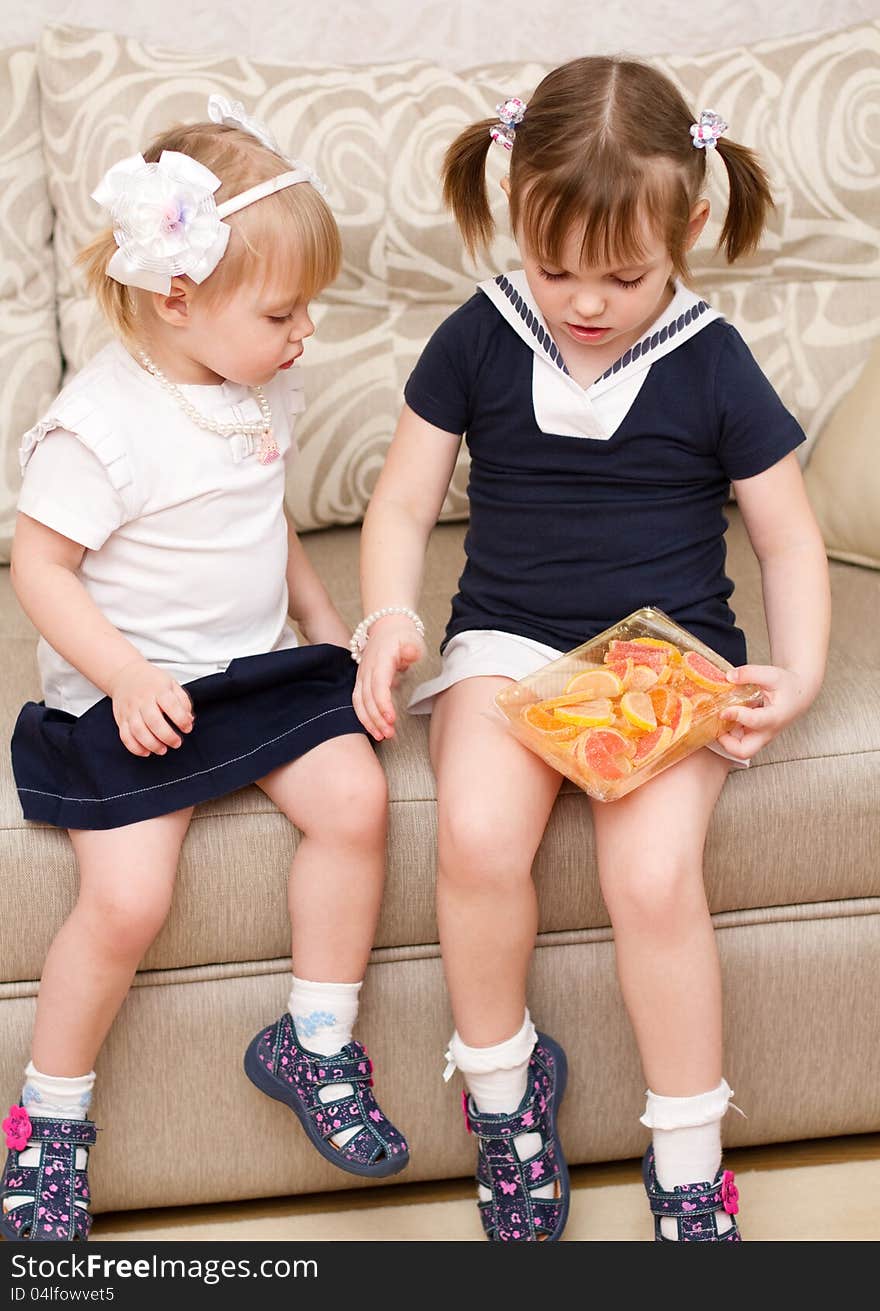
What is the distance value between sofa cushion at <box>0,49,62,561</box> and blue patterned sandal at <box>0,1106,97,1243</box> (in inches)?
32.9

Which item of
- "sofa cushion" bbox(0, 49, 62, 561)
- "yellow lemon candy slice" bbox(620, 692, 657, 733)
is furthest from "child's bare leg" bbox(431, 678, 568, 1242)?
"sofa cushion" bbox(0, 49, 62, 561)

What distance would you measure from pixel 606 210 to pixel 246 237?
0.33m

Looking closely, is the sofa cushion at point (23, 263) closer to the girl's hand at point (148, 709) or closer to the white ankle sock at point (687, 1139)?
the girl's hand at point (148, 709)

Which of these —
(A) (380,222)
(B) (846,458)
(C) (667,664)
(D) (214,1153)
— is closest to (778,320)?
(B) (846,458)

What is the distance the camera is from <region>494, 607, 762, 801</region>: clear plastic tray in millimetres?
1221

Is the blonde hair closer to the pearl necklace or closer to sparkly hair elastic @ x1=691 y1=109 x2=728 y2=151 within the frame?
Answer: the pearl necklace

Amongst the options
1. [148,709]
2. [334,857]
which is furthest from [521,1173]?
[148,709]

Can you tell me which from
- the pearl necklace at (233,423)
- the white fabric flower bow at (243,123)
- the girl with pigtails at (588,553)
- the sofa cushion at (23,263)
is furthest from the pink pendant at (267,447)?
the sofa cushion at (23,263)

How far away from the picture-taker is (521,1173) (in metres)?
1.30

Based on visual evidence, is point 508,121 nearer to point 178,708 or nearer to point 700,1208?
point 178,708

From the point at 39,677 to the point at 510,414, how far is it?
59 centimetres

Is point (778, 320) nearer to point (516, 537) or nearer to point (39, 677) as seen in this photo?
point (516, 537)

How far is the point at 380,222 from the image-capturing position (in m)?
1.87

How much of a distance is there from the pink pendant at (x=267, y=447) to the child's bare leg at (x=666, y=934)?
19.1 inches
